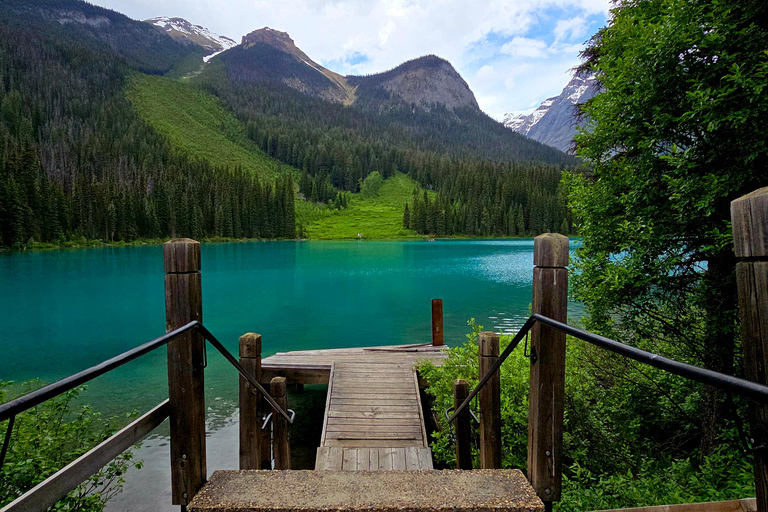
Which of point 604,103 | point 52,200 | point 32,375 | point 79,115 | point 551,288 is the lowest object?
point 32,375

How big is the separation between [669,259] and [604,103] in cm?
262

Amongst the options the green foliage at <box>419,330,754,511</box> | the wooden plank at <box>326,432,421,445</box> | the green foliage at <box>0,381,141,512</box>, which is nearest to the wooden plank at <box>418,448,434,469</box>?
the green foliage at <box>419,330,754,511</box>

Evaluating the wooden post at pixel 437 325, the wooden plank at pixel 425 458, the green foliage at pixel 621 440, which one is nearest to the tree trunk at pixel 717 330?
the green foliage at pixel 621 440

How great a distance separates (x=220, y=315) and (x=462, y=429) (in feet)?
66.5

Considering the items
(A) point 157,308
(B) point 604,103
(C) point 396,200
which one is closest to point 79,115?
(C) point 396,200

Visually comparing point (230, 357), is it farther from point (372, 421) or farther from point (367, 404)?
point (367, 404)

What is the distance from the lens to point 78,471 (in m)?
2.01

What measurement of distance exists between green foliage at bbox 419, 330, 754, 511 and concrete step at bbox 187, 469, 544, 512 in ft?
6.98

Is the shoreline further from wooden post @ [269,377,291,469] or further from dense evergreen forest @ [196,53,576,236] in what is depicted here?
wooden post @ [269,377,291,469]

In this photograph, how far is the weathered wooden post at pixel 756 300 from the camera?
126 cm

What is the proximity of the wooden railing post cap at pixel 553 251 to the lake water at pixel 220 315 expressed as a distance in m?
7.91

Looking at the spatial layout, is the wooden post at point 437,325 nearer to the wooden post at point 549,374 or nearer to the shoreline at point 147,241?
the wooden post at point 549,374

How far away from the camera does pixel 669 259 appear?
5434 millimetres

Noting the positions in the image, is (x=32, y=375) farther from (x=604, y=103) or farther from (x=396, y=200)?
(x=396, y=200)
